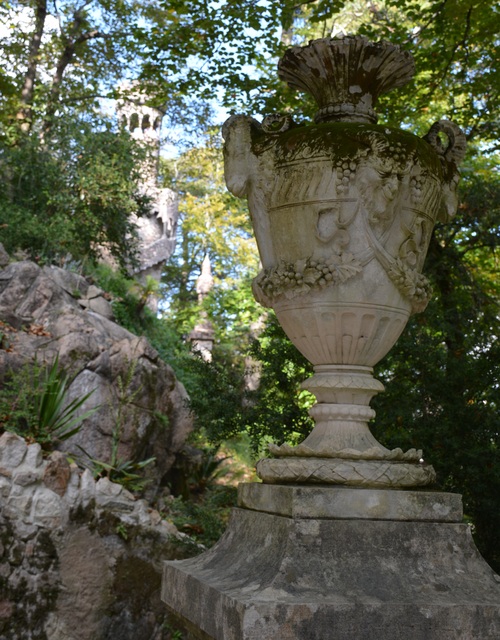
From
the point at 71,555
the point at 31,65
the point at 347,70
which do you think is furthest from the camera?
the point at 31,65

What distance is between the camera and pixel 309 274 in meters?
3.22

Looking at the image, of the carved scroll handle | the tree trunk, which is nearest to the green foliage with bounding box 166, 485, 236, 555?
the carved scroll handle

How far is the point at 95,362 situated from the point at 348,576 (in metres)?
7.73

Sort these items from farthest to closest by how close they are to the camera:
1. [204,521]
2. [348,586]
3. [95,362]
Answer: [95,362], [204,521], [348,586]

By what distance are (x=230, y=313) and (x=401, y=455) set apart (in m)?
15.9

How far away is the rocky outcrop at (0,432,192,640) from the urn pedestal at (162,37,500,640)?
8.62 feet

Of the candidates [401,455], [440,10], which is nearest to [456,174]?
[401,455]

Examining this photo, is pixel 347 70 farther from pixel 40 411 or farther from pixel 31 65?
pixel 31 65

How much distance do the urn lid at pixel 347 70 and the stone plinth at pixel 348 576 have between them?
189cm

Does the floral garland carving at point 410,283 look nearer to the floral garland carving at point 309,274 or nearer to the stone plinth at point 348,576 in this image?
the floral garland carving at point 309,274

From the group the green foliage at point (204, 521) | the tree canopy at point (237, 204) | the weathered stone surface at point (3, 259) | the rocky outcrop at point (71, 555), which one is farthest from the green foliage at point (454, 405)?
the weathered stone surface at point (3, 259)

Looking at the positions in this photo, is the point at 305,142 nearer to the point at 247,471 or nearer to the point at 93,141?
the point at 247,471

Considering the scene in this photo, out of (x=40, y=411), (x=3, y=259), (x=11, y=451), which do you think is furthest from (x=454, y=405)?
(x=3, y=259)

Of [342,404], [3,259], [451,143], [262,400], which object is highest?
[3,259]
